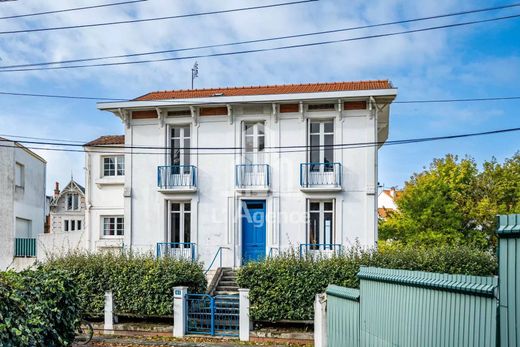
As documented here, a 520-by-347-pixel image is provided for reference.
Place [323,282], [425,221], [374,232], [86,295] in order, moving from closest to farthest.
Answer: [323,282] → [86,295] → [374,232] → [425,221]

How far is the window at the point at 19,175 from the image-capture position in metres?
30.6

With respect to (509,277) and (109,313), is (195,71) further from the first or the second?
(509,277)

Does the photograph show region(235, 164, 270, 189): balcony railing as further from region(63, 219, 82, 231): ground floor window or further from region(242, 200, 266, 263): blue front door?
region(63, 219, 82, 231): ground floor window

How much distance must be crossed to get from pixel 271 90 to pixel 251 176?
3.92 meters

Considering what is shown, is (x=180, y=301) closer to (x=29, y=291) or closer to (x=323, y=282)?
(x=323, y=282)

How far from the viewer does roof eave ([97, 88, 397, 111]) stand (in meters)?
20.1

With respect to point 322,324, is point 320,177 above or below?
above

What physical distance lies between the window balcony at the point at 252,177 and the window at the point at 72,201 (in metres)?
32.5

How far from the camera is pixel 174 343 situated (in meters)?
14.1

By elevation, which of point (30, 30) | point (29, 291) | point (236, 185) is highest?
point (30, 30)

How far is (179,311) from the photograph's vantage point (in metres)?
15.4

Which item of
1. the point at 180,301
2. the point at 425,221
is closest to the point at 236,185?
the point at 180,301

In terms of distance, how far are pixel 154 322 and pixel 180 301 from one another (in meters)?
2.06

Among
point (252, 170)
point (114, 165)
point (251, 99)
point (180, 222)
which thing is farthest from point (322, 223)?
point (114, 165)
